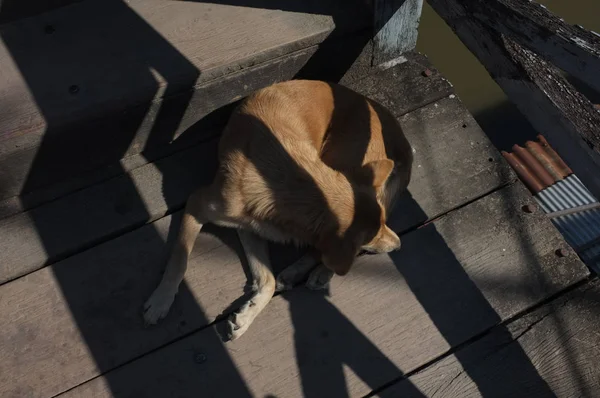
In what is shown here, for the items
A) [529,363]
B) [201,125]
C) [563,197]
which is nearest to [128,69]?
[201,125]

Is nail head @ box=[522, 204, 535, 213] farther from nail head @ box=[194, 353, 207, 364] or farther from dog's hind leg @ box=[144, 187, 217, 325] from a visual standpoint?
nail head @ box=[194, 353, 207, 364]

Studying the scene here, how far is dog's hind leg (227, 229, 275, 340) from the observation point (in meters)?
2.76

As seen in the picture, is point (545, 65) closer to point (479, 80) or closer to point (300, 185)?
point (300, 185)

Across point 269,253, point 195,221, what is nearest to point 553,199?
point 269,253

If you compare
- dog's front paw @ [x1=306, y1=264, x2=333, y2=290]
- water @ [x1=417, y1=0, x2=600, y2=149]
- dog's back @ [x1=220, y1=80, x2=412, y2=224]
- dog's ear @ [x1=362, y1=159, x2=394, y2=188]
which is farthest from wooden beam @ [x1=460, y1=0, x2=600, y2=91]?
water @ [x1=417, y1=0, x2=600, y2=149]

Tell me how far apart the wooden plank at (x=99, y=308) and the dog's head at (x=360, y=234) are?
1.74ft

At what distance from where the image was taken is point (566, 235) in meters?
4.23

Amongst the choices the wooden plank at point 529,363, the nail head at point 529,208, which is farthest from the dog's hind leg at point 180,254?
the nail head at point 529,208

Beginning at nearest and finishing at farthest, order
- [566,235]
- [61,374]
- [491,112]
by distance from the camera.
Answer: [61,374] → [566,235] → [491,112]

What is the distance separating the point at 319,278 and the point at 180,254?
2.18 ft

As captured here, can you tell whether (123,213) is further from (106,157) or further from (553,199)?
(553,199)

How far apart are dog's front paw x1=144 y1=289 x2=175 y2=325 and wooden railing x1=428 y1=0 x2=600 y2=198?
5.73ft

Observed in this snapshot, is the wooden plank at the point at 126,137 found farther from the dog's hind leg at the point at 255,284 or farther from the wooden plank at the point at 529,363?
the wooden plank at the point at 529,363

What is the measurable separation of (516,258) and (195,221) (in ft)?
5.21
